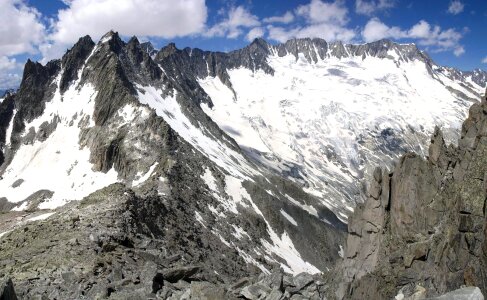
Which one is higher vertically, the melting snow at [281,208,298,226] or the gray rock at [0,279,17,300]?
the melting snow at [281,208,298,226]

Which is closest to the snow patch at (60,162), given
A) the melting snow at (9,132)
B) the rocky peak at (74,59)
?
the rocky peak at (74,59)

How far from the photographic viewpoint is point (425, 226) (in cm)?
2600

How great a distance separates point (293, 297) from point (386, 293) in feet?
15.7

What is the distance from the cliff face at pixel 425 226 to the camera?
20484 mm

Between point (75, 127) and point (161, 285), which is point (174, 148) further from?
point (161, 285)

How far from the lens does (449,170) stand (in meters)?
26.5

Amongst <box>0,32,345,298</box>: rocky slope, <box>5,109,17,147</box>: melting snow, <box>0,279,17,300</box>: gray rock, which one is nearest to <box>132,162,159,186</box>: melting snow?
<box>0,32,345,298</box>: rocky slope

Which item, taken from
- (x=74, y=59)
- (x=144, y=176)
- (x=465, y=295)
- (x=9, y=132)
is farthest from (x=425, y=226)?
(x=74, y=59)

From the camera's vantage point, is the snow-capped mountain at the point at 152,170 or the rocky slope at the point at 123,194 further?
the snow-capped mountain at the point at 152,170

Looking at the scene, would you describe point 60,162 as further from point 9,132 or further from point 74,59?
point 74,59

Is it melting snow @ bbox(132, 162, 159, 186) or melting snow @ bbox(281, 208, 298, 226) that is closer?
melting snow @ bbox(132, 162, 159, 186)

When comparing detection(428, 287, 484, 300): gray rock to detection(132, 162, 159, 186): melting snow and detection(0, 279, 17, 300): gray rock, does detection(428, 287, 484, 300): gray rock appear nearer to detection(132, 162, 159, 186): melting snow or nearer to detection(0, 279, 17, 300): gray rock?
detection(0, 279, 17, 300): gray rock

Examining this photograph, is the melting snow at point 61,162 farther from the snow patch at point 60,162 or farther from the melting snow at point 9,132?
the melting snow at point 9,132

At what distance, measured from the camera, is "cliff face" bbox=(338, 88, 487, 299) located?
67.2 feet
